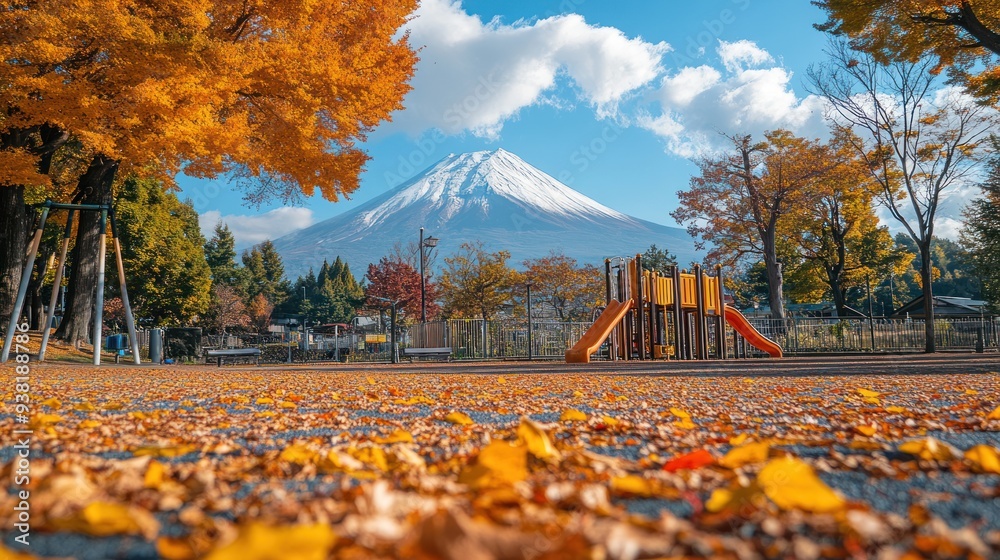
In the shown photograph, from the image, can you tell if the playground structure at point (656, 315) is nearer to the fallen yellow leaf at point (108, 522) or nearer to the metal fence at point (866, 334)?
the metal fence at point (866, 334)

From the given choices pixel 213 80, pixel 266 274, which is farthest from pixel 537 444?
pixel 266 274

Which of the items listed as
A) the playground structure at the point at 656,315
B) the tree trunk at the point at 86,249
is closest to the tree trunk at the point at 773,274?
the playground structure at the point at 656,315

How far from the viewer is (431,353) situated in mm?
20250

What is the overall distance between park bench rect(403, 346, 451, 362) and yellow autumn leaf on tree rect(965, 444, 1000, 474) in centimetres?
1869

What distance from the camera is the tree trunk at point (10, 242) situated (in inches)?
474

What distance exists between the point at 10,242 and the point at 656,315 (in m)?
14.9

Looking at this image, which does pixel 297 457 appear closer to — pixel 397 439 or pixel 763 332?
pixel 397 439

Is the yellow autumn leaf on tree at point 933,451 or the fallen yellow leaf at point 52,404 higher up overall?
the fallen yellow leaf at point 52,404

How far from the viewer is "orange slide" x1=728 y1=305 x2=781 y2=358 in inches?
717

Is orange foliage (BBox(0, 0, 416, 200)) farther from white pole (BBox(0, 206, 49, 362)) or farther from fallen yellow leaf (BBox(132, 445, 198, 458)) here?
fallen yellow leaf (BBox(132, 445, 198, 458))

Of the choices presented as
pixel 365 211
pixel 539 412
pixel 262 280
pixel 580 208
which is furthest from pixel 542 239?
pixel 539 412

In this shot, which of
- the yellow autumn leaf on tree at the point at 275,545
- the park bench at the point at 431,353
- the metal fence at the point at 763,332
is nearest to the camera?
the yellow autumn leaf on tree at the point at 275,545

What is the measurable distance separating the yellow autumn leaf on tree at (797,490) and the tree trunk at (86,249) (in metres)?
14.3

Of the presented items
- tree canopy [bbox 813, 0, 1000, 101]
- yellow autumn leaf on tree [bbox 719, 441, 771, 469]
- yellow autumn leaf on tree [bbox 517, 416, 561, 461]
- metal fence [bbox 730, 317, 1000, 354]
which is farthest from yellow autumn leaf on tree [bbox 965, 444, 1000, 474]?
metal fence [bbox 730, 317, 1000, 354]
